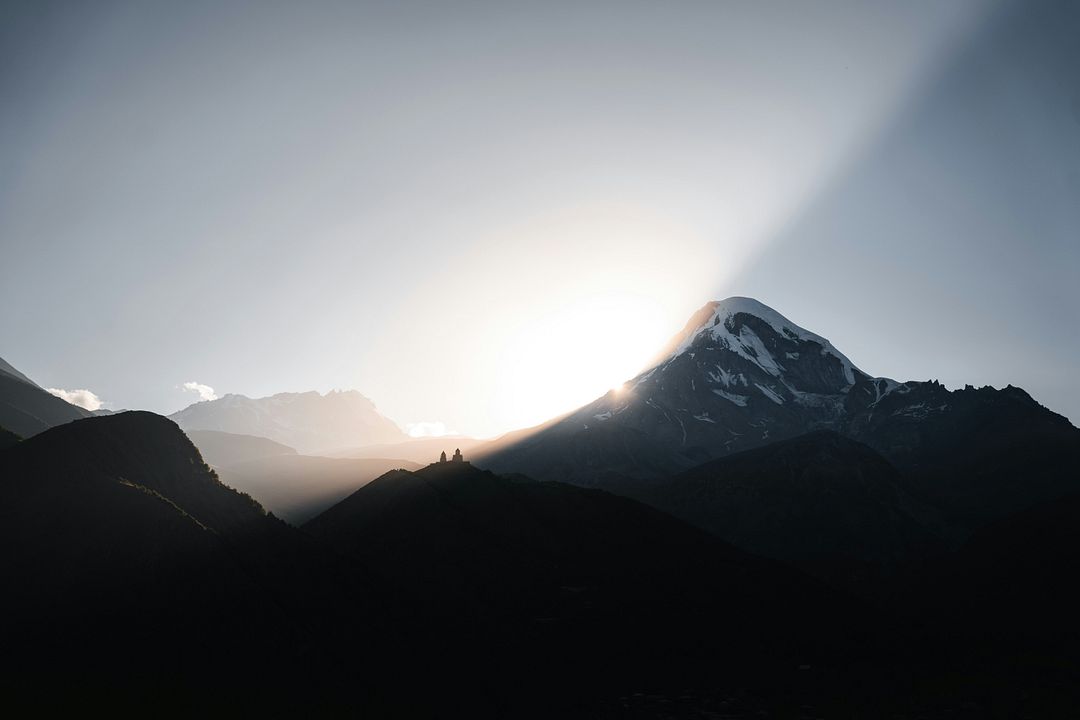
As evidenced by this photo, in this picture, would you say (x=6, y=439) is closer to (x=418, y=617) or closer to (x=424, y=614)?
(x=418, y=617)

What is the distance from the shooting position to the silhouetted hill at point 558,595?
126688 millimetres

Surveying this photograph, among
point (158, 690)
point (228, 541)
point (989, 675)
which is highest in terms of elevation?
point (228, 541)

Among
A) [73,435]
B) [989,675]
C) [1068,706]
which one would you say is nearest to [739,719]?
[1068,706]

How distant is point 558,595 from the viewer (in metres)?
159

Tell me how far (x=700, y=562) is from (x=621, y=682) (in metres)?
71.8

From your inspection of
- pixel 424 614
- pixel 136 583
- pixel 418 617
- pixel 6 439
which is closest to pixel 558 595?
pixel 424 614

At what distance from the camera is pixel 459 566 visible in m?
154

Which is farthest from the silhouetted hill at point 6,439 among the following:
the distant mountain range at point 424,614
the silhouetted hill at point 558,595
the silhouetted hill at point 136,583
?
the silhouetted hill at point 558,595

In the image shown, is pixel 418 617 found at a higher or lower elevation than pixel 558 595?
higher

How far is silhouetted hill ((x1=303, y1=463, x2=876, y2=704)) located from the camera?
126688 mm

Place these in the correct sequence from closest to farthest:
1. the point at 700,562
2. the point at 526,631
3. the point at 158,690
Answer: the point at 158,690, the point at 526,631, the point at 700,562

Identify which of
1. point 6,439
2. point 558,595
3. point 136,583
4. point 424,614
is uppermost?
point 6,439

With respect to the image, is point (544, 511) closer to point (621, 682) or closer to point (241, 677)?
point (621, 682)

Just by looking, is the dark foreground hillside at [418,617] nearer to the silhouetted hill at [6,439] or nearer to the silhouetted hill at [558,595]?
the silhouetted hill at [558,595]
